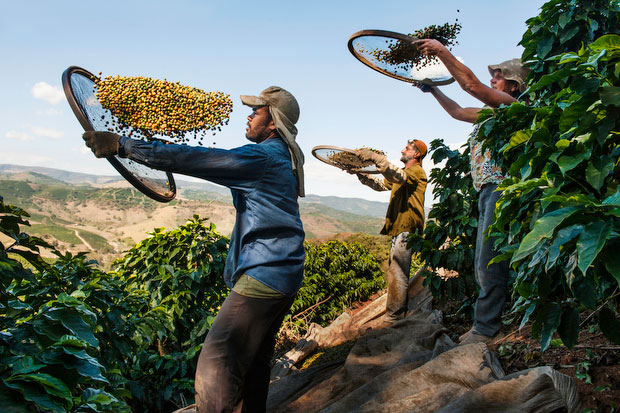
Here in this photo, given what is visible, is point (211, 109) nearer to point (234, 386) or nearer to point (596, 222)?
point (234, 386)

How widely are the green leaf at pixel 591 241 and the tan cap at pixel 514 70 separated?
2.67 m

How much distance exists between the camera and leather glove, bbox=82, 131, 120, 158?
218 centimetres

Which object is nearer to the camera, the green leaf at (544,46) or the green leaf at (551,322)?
the green leaf at (551,322)

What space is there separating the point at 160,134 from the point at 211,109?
0.38m

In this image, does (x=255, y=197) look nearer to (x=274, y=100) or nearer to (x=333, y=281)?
(x=274, y=100)

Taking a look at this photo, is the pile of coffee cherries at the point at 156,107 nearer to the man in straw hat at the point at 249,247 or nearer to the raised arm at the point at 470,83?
the man in straw hat at the point at 249,247

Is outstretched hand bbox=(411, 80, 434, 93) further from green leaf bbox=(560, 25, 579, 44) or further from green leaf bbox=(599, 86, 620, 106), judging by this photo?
green leaf bbox=(599, 86, 620, 106)

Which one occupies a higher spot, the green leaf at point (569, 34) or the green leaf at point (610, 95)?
the green leaf at point (569, 34)

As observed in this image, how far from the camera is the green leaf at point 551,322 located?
58.9 inches

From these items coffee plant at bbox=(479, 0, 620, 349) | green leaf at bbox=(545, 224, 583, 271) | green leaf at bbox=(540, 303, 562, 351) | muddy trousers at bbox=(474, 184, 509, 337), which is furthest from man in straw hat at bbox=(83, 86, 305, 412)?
muddy trousers at bbox=(474, 184, 509, 337)

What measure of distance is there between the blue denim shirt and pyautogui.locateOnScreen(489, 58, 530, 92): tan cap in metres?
2.13

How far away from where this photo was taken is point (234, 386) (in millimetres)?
2141

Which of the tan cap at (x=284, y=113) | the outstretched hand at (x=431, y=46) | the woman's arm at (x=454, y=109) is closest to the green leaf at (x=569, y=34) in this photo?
the outstretched hand at (x=431, y=46)

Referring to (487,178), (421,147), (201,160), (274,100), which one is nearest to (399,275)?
(421,147)
